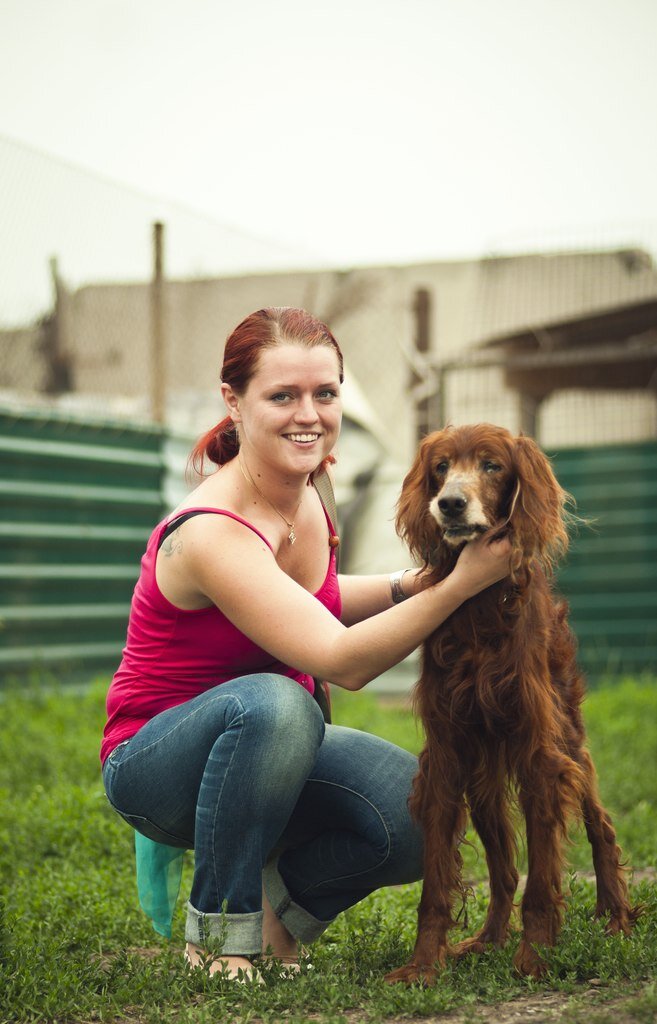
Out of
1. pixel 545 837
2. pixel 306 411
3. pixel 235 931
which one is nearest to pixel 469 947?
pixel 545 837

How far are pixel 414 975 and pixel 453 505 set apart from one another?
102 centimetres

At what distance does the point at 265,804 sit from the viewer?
2.44m

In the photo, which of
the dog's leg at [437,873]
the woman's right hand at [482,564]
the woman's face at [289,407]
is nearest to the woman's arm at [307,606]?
the woman's right hand at [482,564]

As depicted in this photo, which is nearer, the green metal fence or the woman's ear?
the woman's ear

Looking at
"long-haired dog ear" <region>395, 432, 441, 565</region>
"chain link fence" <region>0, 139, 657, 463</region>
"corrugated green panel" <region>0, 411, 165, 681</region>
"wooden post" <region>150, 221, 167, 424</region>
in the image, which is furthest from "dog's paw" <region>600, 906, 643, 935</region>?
"wooden post" <region>150, 221, 167, 424</region>

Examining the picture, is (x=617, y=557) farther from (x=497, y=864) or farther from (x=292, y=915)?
(x=292, y=915)

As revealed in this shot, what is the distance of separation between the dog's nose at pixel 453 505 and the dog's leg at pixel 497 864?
76cm

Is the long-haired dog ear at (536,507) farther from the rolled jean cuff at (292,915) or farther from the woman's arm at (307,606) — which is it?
the rolled jean cuff at (292,915)

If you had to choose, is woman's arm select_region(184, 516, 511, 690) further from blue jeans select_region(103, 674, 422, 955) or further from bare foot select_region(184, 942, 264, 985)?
bare foot select_region(184, 942, 264, 985)

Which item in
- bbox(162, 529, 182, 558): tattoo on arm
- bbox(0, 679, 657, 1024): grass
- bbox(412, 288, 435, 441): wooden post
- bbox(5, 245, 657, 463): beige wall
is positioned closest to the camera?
bbox(0, 679, 657, 1024): grass

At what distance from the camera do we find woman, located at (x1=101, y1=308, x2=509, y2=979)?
242 cm

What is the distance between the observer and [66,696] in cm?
575

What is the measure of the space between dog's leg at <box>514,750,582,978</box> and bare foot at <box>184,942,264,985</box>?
575 mm

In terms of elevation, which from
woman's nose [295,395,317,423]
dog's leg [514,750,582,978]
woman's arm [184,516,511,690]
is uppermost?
woman's nose [295,395,317,423]
